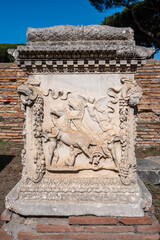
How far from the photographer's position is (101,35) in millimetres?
2170

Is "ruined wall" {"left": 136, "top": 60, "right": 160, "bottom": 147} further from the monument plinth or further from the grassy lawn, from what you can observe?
the monument plinth

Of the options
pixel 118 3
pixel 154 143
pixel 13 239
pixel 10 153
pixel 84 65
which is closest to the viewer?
pixel 13 239

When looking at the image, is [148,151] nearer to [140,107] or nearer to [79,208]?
[140,107]

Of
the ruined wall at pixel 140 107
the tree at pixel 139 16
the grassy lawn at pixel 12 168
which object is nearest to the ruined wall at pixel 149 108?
the ruined wall at pixel 140 107

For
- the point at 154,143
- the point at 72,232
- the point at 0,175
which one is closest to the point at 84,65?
the point at 72,232

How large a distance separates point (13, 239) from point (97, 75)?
2.11 metres

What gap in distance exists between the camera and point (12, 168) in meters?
5.11

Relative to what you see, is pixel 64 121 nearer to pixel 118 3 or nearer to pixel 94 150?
pixel 94 150

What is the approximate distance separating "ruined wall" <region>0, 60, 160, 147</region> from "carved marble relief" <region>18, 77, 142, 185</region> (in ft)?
16.3

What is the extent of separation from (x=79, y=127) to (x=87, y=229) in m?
1.16

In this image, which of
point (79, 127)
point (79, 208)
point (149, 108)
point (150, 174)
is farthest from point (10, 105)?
point (79, 208)

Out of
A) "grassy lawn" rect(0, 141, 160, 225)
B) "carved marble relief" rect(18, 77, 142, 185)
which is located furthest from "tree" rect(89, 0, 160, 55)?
"carved marble relief" rect(18, 77, 142, 185)

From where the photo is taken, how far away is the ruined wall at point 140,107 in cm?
687

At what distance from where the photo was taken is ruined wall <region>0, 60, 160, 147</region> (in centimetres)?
687
